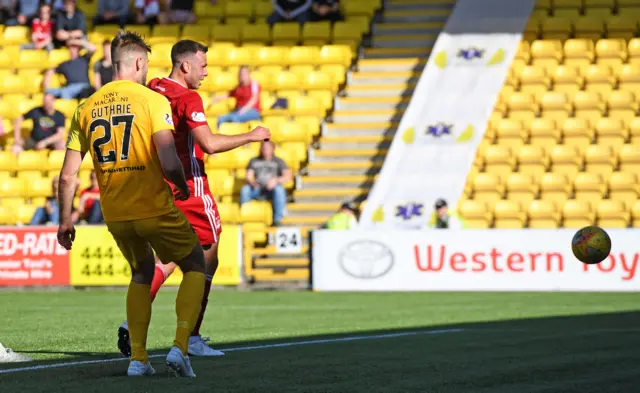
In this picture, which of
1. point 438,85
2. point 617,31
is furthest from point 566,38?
point 438,85

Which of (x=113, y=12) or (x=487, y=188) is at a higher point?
(x=113, y=12)

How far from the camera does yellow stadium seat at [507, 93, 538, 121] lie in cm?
2253

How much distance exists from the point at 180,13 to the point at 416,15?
4.87 m

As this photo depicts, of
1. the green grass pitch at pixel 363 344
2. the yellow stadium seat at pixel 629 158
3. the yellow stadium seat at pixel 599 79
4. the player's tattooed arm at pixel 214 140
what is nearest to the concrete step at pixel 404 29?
the yellow stadium seat at pixel 599 79

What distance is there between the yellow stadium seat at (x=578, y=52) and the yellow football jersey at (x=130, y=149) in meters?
17.2

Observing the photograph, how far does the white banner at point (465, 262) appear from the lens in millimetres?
18156

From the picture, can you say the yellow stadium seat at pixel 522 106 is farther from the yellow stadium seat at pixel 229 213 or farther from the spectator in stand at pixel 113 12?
the spectator in stand at pixel 113 12

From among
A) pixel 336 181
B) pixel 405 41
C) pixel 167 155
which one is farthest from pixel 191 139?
pixel 405 41

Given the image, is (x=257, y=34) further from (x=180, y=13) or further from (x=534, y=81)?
(x=534, y=81)

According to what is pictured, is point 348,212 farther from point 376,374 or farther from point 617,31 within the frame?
point 376,374

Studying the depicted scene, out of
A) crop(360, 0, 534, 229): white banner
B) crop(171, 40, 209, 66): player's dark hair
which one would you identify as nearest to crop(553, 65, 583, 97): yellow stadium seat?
crop(360, 0, 534, 229): white banner

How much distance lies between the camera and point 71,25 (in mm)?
24766

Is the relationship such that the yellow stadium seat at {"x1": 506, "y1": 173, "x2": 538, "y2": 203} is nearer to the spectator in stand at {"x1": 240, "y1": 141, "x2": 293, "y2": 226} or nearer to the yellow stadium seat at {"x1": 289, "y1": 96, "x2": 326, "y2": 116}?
the spectator in stand at {"x1": 240, "y1": 141, "x2": 293, "y2": 226}

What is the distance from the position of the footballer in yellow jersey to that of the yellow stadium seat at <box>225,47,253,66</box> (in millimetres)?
17403
